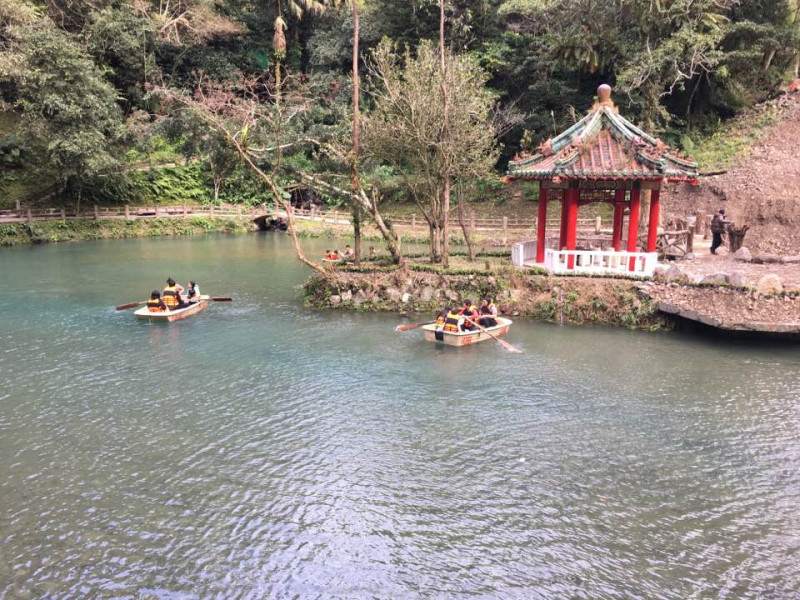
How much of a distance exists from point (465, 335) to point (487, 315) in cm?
162

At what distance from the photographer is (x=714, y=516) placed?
1064cm

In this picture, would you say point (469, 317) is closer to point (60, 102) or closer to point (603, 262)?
point (603, 262)

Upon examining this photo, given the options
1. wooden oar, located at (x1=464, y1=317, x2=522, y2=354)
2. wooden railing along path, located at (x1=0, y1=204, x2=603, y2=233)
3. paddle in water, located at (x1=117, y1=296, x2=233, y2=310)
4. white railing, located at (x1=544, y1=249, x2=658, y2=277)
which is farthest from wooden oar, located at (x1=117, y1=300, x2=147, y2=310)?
wooden railing along path, located at (x1=0, y1=204, x2=603, y2=233)

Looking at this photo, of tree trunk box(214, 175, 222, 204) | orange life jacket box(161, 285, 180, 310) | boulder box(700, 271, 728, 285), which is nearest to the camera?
boulder box(700, 271, 728, 285)

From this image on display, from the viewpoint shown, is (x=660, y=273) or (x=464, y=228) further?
(x=464, y=228)

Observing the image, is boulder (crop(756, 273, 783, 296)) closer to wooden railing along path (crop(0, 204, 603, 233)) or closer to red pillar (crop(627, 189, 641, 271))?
red pillar (crop(627, 189, 641, 271))

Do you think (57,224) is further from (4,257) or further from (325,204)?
(325,204)

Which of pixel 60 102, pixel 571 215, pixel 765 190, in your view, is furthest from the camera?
pixel 60 102

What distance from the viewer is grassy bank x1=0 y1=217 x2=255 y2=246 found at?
141 ft

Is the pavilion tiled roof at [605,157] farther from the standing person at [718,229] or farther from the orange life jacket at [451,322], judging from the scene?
the orange life jacket at [451,322]

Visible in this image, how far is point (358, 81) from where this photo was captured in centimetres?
3152

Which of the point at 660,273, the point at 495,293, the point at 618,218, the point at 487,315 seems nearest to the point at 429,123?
the point at 495,293

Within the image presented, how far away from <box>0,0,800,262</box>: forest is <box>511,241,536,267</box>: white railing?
3.12 metres

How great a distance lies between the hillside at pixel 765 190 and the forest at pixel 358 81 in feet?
14.3
